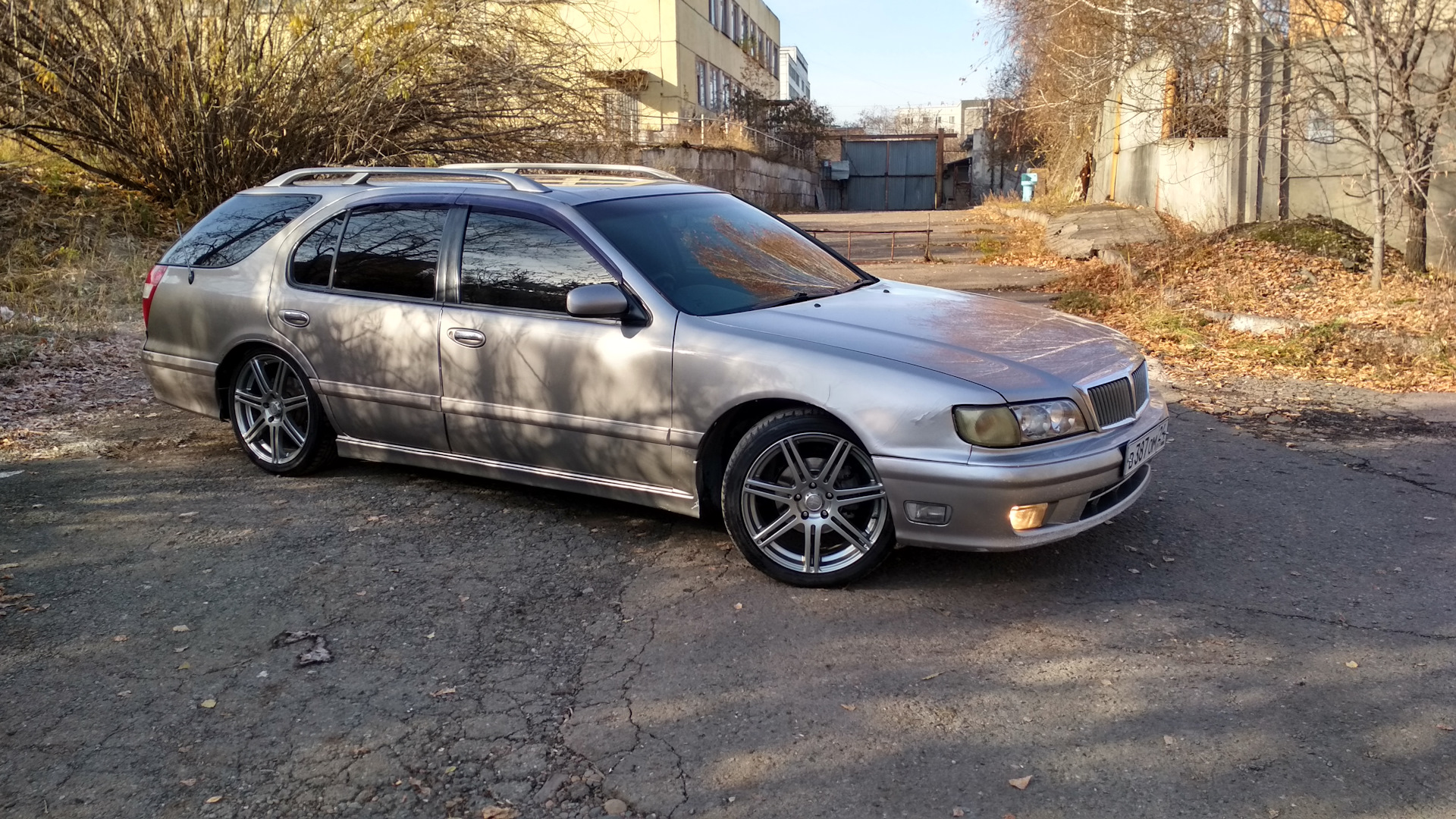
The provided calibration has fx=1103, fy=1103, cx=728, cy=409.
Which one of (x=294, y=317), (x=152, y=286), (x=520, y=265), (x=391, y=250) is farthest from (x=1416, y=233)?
(x=152, y=286)

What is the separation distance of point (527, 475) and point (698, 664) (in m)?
1.68

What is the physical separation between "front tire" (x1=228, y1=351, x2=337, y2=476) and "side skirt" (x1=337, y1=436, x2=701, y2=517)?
17 cm

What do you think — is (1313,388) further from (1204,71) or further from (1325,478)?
(1204,71)

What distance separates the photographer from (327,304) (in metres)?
5.46

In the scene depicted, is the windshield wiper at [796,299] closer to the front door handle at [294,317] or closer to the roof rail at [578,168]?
the roof rail at [578,168]

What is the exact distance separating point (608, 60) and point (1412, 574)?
13471mm

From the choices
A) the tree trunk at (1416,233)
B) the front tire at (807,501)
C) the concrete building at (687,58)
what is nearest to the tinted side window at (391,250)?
the front tire at (807,501)

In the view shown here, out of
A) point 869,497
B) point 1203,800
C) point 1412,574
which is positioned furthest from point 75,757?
point 1412,574

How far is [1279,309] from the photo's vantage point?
1027 centimetres

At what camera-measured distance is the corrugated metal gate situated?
55.1 m

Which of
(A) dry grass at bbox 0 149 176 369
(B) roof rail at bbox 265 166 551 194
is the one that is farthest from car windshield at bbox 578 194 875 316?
(A) dry grass at bbox 0 149 176 369

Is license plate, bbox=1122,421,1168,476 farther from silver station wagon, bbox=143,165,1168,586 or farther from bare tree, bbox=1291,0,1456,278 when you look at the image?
bare tree, bbox=1291,0,1456,278

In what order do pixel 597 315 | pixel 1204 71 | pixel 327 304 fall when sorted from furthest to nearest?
pixel 1204 71, pixel 327 304, pixel 597 315

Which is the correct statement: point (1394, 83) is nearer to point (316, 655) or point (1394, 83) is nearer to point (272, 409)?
point (272, 409)
